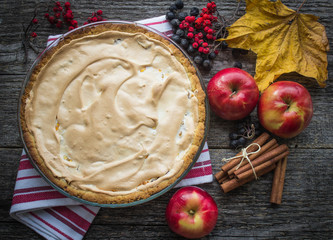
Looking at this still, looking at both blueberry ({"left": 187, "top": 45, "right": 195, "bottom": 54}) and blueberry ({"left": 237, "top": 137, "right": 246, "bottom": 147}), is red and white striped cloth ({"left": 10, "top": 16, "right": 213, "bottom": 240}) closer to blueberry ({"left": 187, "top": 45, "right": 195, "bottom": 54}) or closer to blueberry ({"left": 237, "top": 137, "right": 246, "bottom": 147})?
blueberry ({"left": 237, "top": 137, "right": 246, "bottom": 147})

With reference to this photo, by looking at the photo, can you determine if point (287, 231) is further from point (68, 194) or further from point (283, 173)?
point (68, 194)

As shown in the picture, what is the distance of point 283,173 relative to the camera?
2115 mm

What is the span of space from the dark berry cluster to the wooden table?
0.06 metres

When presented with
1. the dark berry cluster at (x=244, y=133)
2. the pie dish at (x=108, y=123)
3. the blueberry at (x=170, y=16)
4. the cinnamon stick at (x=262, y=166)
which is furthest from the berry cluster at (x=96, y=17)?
the cinnamon stick at (x=262, y=166)


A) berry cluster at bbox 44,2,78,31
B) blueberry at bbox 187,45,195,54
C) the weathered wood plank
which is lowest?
the weathered wood plank

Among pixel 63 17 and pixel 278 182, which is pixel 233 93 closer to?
pixel 278 182

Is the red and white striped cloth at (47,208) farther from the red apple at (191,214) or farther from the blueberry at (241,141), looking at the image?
the blueberry at (241,141)

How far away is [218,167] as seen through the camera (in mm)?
2146

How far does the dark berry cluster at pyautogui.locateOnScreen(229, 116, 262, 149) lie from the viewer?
6.89 feet

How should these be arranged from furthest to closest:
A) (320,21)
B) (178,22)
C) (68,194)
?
1. (320,21)
2. (178,22)
3. (68,194)

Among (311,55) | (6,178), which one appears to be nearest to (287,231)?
(311,55)

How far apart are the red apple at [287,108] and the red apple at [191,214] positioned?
744 mm

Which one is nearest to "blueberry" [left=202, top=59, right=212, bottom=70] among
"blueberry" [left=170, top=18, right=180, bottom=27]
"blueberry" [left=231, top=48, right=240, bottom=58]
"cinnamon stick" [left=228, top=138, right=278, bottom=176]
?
"blueberry" [left=231, top=48, right=240, bottom=58]

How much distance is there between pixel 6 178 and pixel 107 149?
0.90 meters
